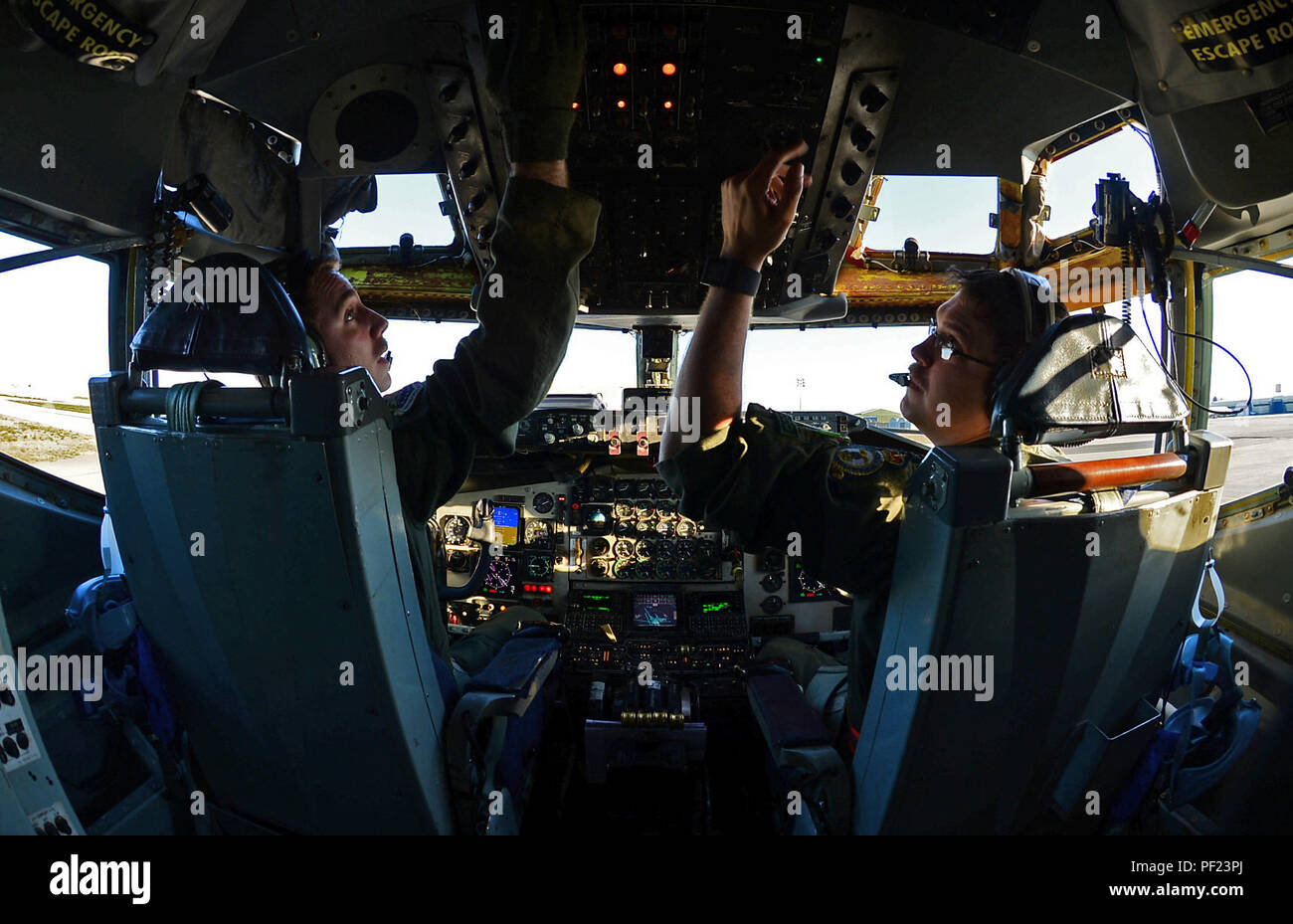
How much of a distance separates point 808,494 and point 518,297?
73cm

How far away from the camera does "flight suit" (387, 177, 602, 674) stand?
1249 millimetres

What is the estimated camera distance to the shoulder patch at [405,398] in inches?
55.6

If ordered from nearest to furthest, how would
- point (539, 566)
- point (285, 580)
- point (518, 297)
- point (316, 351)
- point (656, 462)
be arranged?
point (285, 580) → point (518, 297) → point (316, 351) → point (656, 462) → point (539, 566)

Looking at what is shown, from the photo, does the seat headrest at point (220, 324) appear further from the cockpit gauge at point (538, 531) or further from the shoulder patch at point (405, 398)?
the cockpit gauge at point (538, 531)

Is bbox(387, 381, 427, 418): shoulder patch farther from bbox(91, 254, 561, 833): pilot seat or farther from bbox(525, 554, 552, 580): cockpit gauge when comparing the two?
bbox(525, 554, 552, 580): cockpit gauge

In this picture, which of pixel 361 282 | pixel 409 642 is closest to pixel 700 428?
pixel 409 642

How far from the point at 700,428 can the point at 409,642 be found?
73cm

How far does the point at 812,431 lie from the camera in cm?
139

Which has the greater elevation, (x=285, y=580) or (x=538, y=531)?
(x=285, y=580)

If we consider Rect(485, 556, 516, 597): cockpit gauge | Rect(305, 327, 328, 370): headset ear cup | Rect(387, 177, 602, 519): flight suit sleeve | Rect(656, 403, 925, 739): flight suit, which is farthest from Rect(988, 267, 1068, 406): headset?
Rect(485, 556, 516, 597): cockpit gauge

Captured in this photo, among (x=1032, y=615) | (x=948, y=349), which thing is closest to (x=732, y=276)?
(x=948, y=349)

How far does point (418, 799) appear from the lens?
128 cm

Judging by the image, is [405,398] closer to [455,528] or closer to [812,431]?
[812,431]
